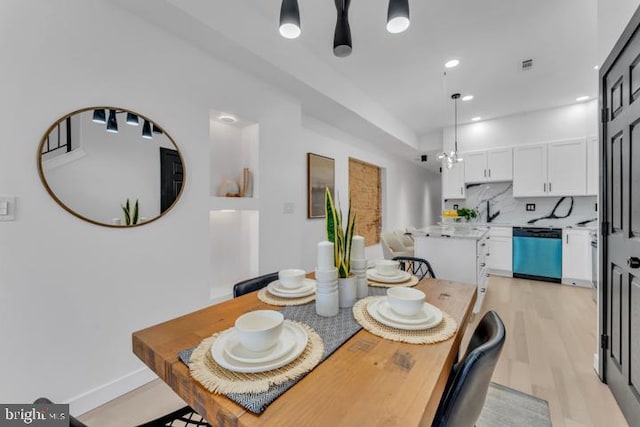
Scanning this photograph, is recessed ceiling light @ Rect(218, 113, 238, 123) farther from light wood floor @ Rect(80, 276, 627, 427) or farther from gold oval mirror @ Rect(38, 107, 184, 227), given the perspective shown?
light wood floor @ Rect(80, 276, 627, 427)

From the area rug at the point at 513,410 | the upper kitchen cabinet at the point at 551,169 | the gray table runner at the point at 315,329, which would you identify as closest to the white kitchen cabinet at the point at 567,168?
the upper kitchen cabinet at the point at 551,169

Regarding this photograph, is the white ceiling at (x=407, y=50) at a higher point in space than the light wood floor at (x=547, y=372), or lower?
higher

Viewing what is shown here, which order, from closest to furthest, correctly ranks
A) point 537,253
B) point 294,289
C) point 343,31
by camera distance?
point 343,31
point 294,289
point 537,253

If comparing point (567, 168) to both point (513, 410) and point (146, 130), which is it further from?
point (146, 130)

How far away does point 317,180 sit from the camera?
3.69 meters

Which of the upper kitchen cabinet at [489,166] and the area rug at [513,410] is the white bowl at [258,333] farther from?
the upper kitchen cabinet at [489,166]

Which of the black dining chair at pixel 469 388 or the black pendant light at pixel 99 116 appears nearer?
the black dining chair at pixel 469 388

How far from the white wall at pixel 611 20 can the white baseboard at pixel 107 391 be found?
3505mm

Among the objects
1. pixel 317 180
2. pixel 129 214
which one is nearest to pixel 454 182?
pixel 317 180

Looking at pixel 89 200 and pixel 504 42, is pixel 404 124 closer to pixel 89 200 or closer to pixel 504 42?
pixel 504 42

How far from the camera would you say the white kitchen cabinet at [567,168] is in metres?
4.07

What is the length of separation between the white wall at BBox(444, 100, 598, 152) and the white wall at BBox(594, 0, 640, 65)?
118 inches

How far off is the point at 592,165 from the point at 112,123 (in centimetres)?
568

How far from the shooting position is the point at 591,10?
7.27 ft
